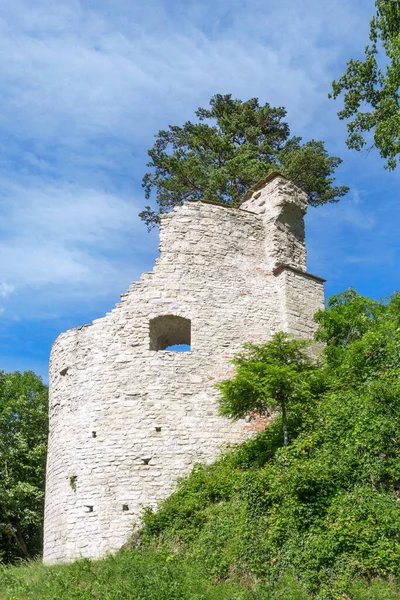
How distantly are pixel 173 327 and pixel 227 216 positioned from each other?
3.03 metres

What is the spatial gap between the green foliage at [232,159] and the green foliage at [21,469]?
331 inches

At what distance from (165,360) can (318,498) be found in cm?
534

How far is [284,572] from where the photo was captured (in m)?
8.00

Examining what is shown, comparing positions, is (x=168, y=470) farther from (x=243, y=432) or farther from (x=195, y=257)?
(x=195, y=257)

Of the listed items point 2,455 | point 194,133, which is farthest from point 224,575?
point 194,133

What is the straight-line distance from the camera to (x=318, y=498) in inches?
342

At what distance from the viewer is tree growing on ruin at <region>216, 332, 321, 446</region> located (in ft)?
33.8

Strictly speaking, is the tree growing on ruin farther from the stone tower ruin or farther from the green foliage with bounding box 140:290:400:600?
the stone tower ruin

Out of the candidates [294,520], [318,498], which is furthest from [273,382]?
[294,520]

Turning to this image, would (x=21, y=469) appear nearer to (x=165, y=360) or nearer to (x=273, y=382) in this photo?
(x=165, y=360)

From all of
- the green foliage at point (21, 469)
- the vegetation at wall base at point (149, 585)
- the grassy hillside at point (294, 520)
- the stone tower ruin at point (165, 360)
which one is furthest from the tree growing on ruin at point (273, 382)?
the green foliage at point (21, 469)

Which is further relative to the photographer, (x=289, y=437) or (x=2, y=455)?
(x=2, y=455)

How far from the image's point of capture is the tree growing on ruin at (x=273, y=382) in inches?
406

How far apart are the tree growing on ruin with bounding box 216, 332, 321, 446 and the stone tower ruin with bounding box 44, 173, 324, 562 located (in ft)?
6.53
